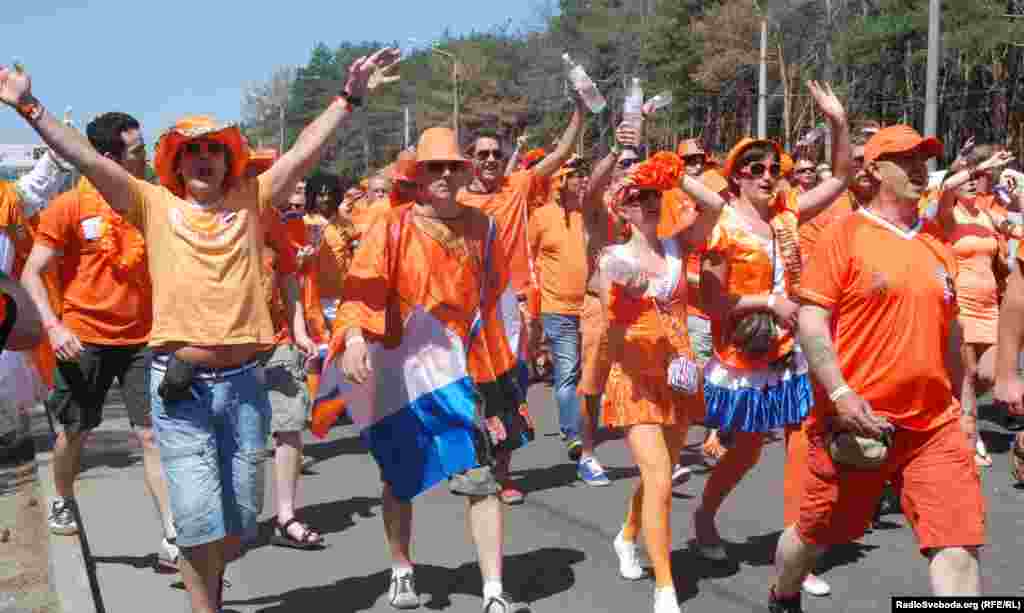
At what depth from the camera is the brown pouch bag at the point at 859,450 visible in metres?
4.65

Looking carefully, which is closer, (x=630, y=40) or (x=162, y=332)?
(x=162, y=332)

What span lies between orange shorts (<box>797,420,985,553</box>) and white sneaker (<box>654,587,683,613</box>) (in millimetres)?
767

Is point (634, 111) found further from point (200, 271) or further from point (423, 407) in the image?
point (200, 271)

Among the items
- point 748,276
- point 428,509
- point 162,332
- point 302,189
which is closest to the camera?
point 162,332

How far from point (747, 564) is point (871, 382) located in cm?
218

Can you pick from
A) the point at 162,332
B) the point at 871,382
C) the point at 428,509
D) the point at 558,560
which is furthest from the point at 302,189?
the point at 871,382

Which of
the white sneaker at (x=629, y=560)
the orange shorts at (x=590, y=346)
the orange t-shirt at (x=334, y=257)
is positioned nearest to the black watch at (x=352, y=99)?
the white sneaker at (x=629, y=560)

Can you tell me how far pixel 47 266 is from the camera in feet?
22.0

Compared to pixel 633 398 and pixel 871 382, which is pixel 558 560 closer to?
pixel 633 398

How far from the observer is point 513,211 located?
7602mm

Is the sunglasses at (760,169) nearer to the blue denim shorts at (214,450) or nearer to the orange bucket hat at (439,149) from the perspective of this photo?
the orange bucket hat at (439,149)

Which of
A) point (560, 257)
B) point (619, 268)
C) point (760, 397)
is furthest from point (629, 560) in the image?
point (560, 257)

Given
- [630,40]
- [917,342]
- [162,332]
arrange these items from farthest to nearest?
[630,40], [162,332], [917,342]

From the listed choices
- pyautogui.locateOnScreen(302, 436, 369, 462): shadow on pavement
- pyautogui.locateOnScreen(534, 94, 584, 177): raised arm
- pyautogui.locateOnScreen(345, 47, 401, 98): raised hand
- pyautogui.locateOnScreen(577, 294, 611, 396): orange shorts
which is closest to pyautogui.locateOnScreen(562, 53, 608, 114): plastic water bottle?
pyautogui.locateOnScreen(534, 94, 584, 177): raised arm
